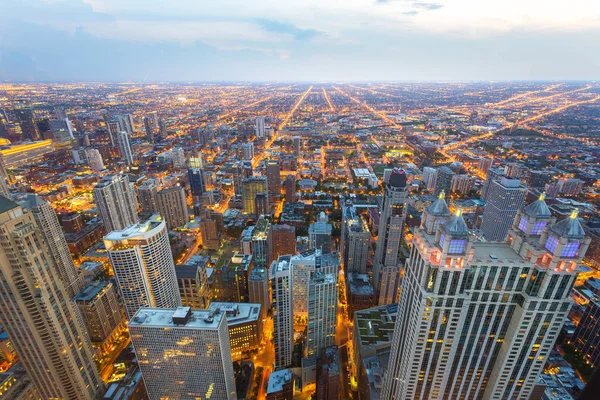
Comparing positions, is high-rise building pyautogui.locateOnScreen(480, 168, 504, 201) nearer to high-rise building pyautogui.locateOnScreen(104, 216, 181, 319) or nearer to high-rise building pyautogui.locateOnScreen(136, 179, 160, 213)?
high-rise building pyautogui.locateOnScreen(104, 216, 181, 319)

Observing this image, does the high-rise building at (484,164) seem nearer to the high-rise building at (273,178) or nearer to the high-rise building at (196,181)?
the high-rise building at (273,178)

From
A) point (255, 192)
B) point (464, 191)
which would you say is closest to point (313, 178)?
point (255, 192)

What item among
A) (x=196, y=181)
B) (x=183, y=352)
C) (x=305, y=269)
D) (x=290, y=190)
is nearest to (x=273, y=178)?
(x=290, y=190)

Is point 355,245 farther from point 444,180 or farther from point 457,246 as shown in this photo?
point 444,180

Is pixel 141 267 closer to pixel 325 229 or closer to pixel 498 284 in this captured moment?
pixel 325 229

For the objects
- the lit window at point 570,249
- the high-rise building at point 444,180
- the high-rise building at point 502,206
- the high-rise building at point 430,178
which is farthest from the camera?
the high-rise building at point 430,178

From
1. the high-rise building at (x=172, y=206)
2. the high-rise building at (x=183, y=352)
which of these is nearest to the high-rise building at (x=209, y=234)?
the high-rise building at (x=172, y=206)
